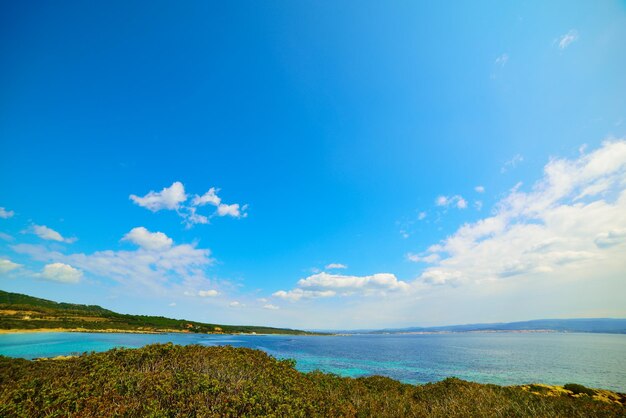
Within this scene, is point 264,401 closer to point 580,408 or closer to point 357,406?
point 357,406

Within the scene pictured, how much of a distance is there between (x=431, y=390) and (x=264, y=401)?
13.7 metres

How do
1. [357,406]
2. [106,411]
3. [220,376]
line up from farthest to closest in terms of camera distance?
1. [357,406]
2. [220,376]
3. [106,411]

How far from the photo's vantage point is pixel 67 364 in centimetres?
965

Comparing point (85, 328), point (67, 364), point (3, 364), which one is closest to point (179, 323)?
point (85, 328)

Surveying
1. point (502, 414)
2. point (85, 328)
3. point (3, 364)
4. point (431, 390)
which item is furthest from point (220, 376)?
point (85, 328)

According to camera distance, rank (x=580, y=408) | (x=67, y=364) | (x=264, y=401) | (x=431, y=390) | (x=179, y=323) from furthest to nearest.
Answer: (x=179, y=323), (x=431, y=390), (x=580, y=408), (x=67, y=364), (x=264, y=401)

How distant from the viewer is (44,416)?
19.6 feet

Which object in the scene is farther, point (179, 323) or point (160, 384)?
point (179, 323)

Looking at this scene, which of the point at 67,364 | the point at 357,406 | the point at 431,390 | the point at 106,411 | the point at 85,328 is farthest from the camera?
the point at 85,328

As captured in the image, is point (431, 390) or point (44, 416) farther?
point (431, 390)

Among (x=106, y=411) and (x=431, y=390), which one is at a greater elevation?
(x=106, y=411)

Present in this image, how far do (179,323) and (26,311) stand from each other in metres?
72.3

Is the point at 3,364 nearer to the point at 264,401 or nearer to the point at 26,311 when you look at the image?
the point at 264,401

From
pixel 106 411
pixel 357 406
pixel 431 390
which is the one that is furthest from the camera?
pixel 431 390
